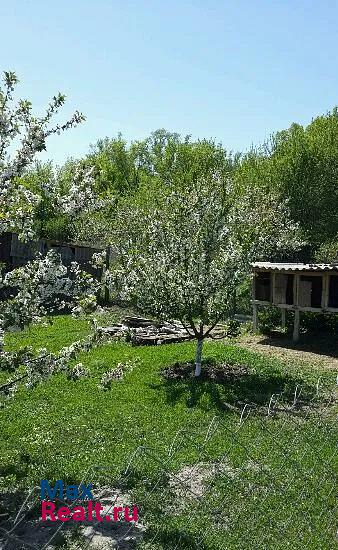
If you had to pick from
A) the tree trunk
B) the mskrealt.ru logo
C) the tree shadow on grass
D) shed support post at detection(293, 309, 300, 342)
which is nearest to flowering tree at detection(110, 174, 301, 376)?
Result: the tree trunk

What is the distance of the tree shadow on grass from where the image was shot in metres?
11.6

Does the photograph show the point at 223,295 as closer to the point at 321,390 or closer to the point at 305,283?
the point at 321,390

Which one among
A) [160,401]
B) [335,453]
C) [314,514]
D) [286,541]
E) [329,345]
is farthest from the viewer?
[329,345]

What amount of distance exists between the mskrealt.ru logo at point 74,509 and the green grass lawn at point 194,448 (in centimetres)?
27

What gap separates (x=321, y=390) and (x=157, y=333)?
718 cm

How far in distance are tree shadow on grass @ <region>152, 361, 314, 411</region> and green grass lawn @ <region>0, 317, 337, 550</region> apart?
0.05 m

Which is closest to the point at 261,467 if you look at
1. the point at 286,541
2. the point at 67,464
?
the point at 286,541

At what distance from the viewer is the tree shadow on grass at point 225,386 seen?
11.6m

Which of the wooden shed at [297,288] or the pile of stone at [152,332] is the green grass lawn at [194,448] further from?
the wooden shed at [297,288]

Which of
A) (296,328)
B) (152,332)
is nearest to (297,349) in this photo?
(296,328)

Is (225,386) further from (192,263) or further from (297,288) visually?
(297,288)

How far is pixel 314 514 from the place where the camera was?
21.8 ft

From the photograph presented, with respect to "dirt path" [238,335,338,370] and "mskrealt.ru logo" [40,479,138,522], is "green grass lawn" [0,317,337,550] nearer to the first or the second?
"mskrealt.ru logo" [40,479,138,522]

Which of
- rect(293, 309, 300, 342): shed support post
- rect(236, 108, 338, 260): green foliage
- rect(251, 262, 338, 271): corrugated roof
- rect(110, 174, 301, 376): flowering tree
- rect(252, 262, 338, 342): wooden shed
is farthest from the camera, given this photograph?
rect(236, 108, 338, 260): green foliage
